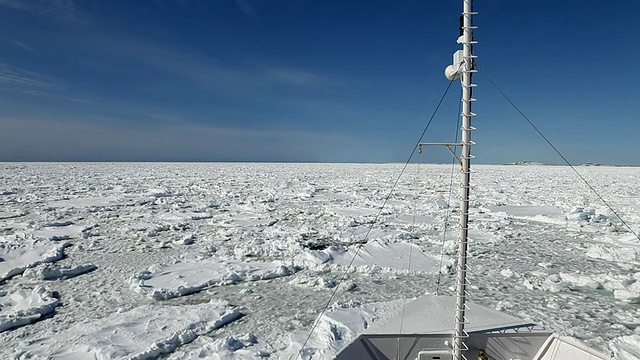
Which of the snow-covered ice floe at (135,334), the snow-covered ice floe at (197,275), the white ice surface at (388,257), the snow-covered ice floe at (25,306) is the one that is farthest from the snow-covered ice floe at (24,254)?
the white ice surface at (388,257)

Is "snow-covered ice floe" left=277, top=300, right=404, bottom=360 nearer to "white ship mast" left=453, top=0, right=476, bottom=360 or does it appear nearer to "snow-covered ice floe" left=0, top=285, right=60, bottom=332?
"white ship mast" left=453, top=0, right=476, bottom=360

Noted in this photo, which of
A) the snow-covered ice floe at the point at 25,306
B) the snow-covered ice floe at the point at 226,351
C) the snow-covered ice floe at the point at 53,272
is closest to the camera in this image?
the snow-covered ice floe at the point at 226,351

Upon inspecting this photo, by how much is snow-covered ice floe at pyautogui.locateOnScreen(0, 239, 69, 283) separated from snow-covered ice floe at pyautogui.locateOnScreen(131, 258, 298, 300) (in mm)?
2053

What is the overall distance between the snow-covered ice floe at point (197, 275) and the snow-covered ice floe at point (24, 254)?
2.05 m

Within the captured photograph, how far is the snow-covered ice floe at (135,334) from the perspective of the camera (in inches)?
130

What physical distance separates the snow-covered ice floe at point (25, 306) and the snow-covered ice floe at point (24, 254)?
1.07 meters

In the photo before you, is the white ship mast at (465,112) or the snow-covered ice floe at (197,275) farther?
the snow-covered ice floe at (197,275)

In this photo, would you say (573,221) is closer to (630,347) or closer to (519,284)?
(519,284)

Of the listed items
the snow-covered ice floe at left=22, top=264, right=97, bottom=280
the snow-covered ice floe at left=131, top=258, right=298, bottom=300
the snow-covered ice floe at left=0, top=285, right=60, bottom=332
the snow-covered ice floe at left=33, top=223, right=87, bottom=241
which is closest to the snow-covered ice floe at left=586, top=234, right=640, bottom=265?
the snow-covered ice floe at left=131, top=258, right=298, bottom=300

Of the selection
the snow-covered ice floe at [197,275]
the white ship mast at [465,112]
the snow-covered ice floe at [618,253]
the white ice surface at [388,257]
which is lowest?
the snow-covered ice floe at [197,275]

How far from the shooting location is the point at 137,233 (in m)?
8.45

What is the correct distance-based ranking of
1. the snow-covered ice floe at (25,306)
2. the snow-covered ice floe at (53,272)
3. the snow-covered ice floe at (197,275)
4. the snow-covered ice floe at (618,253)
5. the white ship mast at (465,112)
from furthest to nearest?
the snow-covered ice floe at (618,253)
the snow-covered ice floe at (53,272)
the snow-covered ice floe at (197,275)
the snow-covered ice floe at (25,306)
the white ship mast at (465,112)

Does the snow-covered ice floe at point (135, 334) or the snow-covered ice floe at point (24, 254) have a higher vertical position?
the snow-covered ice floe at point (24, 254)

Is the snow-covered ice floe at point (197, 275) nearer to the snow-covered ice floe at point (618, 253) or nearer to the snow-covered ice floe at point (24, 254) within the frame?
the snow-covered ice floe at point (24, 254)
